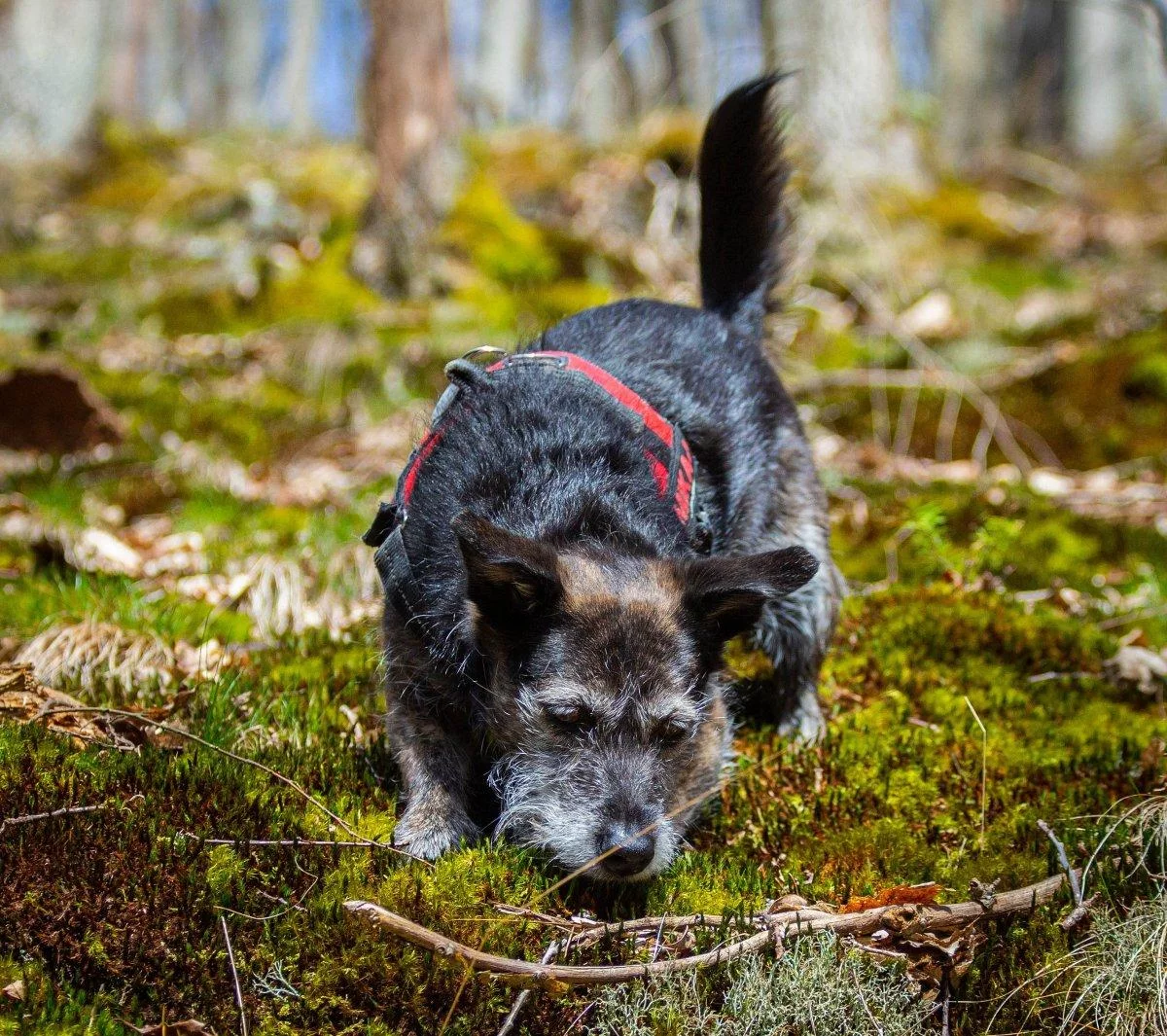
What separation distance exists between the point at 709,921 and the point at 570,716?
682 mm

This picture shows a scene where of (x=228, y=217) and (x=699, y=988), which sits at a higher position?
(x=228, y=217)

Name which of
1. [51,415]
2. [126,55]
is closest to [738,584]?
[51,415]

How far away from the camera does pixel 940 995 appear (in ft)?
8.87

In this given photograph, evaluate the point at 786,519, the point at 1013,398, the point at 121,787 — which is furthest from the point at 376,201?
the point at 121,787

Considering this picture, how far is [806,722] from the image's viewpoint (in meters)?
4.12

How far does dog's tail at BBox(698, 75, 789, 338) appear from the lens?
464 centimetres

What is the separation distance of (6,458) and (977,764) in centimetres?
624

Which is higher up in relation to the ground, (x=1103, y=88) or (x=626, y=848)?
(x=1103, y=88)

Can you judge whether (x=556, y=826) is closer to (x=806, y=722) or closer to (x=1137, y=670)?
(x=806, y=722)

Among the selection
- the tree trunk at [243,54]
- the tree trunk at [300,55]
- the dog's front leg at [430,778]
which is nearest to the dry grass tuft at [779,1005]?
the dog's front leg at [430,778]

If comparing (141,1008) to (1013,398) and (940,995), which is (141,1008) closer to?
(940,995)

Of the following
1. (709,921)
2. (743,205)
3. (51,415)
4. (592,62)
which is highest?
(592,62)

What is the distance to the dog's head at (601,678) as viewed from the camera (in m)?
2.92

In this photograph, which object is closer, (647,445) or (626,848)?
(626,848)
